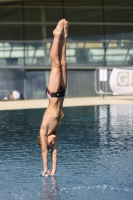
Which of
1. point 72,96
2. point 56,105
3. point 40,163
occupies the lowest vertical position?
point 72,96

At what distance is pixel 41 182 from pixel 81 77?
83.7 ft

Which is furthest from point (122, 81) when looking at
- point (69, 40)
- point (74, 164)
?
point (74, 164)

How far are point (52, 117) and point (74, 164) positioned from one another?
4.57ft

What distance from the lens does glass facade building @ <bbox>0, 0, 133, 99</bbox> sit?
31141 millimetres

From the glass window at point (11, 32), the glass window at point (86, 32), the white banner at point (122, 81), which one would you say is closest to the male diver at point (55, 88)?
the white banner at point (122, 81)

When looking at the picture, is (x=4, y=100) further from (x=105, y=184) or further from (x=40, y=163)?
(x=105, y=184)

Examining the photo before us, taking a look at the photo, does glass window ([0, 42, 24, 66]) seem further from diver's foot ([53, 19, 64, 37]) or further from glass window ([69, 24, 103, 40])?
diver's foot ([53, 19, 64, 37])

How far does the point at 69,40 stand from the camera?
3169 centimetres

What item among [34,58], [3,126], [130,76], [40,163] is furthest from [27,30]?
[40,163]

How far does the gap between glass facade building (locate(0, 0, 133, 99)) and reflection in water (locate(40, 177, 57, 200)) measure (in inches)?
953

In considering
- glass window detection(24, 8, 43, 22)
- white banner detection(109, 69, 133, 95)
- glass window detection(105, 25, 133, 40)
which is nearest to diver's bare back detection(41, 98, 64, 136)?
white banner detection(109, 69, 133, 95)

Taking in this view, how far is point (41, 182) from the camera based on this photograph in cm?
680

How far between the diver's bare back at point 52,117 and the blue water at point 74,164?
0.70 metres

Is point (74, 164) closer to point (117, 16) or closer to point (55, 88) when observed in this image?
point (55, 88)
